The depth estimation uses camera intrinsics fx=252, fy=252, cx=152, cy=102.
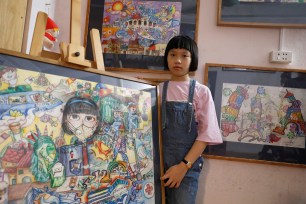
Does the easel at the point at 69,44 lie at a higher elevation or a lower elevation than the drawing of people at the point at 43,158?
higher

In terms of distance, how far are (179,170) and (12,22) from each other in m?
0.84

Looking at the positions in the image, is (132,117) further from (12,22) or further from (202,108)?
(12,22)

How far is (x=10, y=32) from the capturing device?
35.9 inches

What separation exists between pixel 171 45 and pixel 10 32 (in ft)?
2.10

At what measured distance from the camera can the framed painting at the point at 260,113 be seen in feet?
4.10

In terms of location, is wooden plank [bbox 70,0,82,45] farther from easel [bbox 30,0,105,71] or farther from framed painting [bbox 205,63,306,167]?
framed painting [bbox 205,63,306,167]

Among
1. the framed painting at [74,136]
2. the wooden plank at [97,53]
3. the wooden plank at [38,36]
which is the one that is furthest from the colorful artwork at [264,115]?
the wooden plank at [38,36]

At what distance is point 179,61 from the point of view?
1101mm

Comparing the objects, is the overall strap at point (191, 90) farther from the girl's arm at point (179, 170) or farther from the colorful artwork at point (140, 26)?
the colorful artwork at point (140, 26)

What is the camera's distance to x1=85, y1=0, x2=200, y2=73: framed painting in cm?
133

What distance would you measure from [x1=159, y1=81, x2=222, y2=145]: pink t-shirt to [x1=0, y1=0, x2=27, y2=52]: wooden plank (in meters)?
0.64

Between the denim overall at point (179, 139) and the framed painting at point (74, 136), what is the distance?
86mm

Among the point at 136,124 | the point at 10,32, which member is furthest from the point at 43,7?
the point at 136,124

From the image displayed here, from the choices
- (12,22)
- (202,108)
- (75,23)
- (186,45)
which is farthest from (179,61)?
(12,22)
